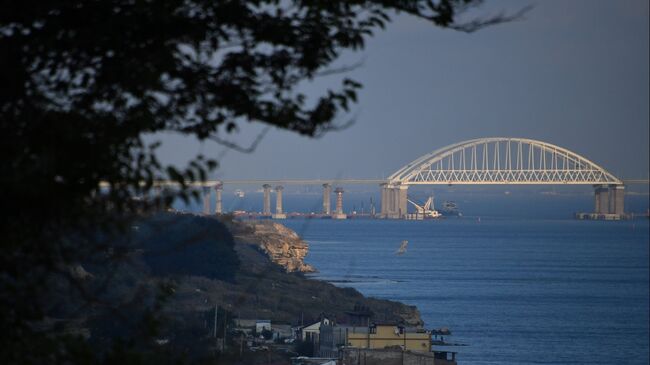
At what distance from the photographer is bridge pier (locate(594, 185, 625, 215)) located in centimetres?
14350

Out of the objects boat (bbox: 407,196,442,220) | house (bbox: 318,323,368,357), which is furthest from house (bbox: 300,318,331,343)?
boat (bbox: 407,196,442,220)

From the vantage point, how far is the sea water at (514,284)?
1463 inches

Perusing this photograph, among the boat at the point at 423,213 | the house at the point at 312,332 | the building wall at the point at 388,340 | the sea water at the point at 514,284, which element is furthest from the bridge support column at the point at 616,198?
the building wall at the point at 388,340


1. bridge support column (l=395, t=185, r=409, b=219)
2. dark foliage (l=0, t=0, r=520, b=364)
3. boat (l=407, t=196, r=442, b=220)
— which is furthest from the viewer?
boat (l=407, t=196, r=442, b=220)

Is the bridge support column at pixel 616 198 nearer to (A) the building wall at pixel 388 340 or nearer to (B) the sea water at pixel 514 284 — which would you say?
(B) the sea water at pixel 514 284

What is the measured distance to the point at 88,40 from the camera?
4516mm

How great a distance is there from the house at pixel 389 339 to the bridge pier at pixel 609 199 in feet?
378

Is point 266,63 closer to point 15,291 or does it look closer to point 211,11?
point 211,11

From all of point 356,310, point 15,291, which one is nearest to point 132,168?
point 15,291

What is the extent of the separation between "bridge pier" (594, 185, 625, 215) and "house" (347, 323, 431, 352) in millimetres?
115311

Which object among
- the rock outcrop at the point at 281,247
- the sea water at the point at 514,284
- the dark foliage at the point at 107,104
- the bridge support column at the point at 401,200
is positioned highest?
the bridge support column at the point at 401,200

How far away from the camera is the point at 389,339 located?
26.9m

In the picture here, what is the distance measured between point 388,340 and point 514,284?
3662 cm

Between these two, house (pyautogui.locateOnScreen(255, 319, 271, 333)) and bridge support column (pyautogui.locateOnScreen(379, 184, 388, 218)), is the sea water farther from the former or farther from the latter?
bridge support column (pyautogui.locateOnScreen(379, 184, 388, 218))
